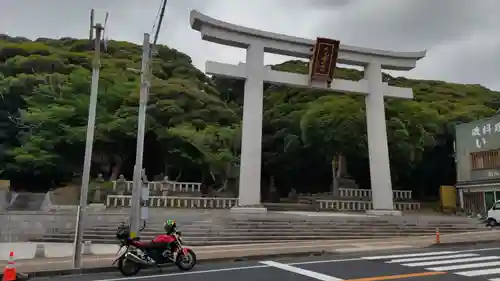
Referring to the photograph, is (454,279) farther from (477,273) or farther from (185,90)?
(185,90)

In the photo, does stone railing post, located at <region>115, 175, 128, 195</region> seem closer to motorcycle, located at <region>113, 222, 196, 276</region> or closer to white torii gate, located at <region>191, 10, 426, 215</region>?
white torii gate, located at <region>191, 10, 426, 215</region>

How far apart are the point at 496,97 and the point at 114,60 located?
38362 millimetres

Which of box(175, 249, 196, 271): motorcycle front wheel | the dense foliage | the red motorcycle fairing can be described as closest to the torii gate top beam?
the dense foliage

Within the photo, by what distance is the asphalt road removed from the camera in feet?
26.1

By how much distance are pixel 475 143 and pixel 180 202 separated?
20153mm

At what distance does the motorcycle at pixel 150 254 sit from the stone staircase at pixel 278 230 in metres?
5.20

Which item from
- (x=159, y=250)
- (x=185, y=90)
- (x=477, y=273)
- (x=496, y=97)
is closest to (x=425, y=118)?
(x=496, y=97)

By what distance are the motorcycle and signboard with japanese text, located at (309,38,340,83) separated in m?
14.8

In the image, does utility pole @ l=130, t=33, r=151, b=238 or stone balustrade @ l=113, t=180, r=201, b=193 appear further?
stone balustrade @ l=113, t=180, r=201, b=193

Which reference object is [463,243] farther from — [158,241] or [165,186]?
[165,186]

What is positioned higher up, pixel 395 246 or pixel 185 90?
pixel 185 90

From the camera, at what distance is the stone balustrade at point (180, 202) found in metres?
22.7

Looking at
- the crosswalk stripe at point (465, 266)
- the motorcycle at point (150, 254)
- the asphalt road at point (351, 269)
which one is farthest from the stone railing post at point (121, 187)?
the crosswalk stripe at point (465, 266)

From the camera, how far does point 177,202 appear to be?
956 inches
